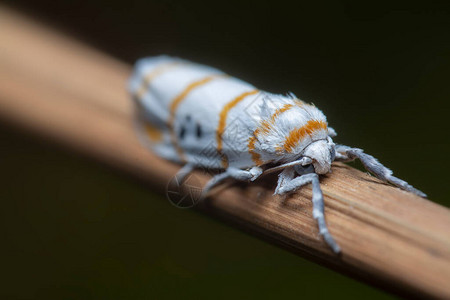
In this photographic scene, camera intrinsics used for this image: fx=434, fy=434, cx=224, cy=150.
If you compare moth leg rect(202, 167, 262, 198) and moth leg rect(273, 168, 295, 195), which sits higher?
moth leg rect(273, 168, 295, 195)

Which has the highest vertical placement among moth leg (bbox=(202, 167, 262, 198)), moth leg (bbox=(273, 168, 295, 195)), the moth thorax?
the moth thorax

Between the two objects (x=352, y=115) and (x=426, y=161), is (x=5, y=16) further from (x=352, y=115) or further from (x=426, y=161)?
(x=426, y=161)

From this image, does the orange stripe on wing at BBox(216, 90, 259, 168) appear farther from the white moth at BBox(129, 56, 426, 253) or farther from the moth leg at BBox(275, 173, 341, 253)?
the moth leg at BBox(275, 173, 341, 253)

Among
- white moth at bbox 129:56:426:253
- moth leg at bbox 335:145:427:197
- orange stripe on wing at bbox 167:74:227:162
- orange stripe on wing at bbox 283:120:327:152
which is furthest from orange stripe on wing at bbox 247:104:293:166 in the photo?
orange stripe on wing at bbox 167:74:227:162

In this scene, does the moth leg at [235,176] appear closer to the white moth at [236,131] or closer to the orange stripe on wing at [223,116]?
the white moth at [236,131]

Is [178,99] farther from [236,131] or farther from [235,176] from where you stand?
[235,176]

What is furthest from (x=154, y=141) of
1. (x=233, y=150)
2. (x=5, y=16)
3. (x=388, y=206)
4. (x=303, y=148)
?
(x=5, y=16)

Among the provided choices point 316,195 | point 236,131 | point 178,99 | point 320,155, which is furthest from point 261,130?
point 178,99
